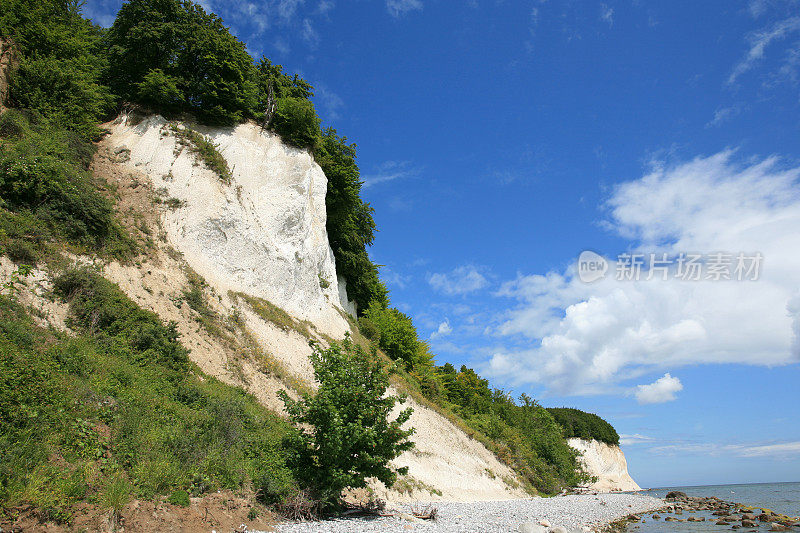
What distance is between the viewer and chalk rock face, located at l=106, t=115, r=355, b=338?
20.6 meters

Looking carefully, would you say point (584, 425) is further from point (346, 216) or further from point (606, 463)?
point (346, 216)

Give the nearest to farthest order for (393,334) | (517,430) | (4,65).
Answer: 1. (4,65)
2. (393,334)
3. (517,430)

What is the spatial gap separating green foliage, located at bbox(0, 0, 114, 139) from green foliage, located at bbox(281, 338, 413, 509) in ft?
60.3

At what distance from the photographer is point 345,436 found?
10.1 m

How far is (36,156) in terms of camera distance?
13812 mm

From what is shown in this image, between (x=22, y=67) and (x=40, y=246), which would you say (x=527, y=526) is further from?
(x=22, y=67)

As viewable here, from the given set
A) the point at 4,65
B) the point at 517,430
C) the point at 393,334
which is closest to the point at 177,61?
the point at 4,65

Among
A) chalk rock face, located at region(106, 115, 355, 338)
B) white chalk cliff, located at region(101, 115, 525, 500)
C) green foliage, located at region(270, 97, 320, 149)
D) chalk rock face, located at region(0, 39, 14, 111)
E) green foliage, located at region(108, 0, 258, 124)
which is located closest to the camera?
white chalk cliff, located at region(101, 115, 525, 500)

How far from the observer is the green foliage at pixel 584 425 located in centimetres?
6662

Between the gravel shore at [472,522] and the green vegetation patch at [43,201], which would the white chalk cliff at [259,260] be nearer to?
the green vegetation patch at [43,201]

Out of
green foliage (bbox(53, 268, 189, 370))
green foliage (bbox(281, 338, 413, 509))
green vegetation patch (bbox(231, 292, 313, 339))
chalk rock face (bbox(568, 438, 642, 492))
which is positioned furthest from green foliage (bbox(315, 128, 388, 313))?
chalk rock face (bbox(568, 438, 642, 492))

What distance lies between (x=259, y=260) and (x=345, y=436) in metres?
14.1

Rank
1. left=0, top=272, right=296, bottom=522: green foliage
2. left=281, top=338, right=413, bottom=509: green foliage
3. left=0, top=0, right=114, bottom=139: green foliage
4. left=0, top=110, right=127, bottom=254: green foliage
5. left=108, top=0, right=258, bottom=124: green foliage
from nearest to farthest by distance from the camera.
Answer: left=0, top=272, right=296, bottom=522: green foliage
left=281, top=338, right=413, bottom=509: green foliage
left=0, top=110, right=127, bottom=254: green foliage
left=0, top=0, right=114, bottom=139: green foliage
left=108, top=0, right=258, bottom=124: green foliage

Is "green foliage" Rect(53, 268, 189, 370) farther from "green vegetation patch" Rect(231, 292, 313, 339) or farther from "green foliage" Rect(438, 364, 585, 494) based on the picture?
"green foliage" Rect(438, 364, 585, 494)
